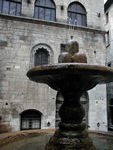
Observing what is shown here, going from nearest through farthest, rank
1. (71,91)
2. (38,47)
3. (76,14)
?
(71,91) → (38,47) → (76,14)

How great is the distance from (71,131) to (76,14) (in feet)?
34.3

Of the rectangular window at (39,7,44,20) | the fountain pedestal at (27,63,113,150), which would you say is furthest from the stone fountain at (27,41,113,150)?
the rectangular window at (39,7,44,20)

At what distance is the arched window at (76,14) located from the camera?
11393 mm

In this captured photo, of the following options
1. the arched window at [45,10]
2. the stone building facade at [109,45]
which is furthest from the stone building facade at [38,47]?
the stone building facade at [109,45]

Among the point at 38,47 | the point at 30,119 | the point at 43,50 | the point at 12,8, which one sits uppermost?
the point at 12,8

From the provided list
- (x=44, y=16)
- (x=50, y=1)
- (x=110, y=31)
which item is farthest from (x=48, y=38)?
(x=110, y=31)

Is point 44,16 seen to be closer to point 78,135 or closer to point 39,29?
point 39,29

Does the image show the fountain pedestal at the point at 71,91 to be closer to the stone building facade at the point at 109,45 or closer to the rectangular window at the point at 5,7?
the rectangular window at the point at 5,7

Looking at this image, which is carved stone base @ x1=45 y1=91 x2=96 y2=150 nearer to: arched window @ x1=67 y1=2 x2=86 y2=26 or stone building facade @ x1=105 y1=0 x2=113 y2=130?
arched window @ x1=67 y1=2 x2=86 y2=26

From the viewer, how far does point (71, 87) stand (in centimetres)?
329

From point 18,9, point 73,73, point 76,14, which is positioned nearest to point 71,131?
point 73,73

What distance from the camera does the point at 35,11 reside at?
10688mm

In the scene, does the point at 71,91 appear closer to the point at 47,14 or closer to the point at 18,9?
the point at 47,14

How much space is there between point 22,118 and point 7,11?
7448mm
